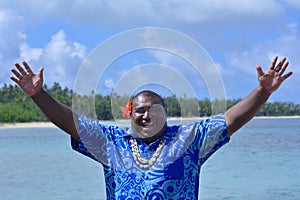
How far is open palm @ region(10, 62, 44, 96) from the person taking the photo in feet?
8.96

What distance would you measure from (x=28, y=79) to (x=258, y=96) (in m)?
1.04

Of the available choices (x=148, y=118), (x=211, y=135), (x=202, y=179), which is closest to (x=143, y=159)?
(x=148, y=118)

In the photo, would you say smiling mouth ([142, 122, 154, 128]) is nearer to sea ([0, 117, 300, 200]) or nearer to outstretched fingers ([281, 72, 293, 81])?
outstretched fingers ([281, 72, 293, 81])

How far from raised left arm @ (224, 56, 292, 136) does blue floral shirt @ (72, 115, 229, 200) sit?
0.16 ft

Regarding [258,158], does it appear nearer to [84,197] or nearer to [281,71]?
[84,197]

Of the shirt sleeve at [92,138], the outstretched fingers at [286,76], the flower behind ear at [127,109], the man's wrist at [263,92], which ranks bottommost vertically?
the shirt sleeve at [92,138]

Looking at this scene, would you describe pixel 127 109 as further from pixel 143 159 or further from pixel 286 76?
pixel 286 76

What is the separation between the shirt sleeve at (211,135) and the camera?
2760 mm

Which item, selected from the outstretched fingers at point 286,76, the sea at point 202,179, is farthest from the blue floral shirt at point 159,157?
the sea at point 202,179

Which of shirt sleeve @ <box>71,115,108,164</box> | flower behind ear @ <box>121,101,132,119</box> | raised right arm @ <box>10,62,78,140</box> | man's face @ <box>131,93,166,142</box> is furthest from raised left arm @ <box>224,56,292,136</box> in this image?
raised right arm @ <box>10,62,78,140</box>

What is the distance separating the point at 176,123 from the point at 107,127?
0.34 m

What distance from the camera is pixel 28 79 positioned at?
2.74 m

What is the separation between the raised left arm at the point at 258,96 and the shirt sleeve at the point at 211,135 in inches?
1.3

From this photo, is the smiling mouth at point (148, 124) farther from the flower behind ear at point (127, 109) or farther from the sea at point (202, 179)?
the sea at point (202, 179)
